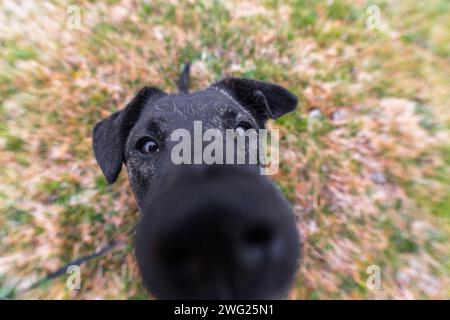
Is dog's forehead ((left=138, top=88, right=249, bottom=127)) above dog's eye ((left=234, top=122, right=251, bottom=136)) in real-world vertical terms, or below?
above

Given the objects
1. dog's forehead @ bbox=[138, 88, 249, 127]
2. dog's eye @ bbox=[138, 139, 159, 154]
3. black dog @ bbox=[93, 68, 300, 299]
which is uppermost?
dog's forehead @ bbox=[138, 88, 249, 127]

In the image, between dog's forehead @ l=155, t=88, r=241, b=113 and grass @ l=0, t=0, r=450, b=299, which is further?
grass @ l=0, t=0, r=450, b=299

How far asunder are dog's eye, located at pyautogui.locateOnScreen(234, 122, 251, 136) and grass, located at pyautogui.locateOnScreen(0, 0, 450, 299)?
1.77 m

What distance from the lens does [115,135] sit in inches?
119

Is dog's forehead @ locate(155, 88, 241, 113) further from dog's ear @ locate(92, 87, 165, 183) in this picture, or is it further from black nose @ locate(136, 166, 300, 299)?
black nose @ locate(136, 166, 300, 299)

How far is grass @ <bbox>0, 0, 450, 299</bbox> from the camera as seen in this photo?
4.11 metres

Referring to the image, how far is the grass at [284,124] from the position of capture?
4.11 meters

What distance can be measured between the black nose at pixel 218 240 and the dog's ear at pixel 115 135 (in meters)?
1.60

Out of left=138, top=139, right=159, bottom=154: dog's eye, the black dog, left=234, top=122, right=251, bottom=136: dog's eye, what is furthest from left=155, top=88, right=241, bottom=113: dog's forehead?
the black dog

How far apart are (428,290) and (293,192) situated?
6.86 feet

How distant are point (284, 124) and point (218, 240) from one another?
3660 millimetres

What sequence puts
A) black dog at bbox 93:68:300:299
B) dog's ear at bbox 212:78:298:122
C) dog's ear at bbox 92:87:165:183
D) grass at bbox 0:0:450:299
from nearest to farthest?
black dog at bbox 93:68:300:299, dog's ear at bbox 92:87:165:183, dog's ear at bbox 212:78:298:122, grass at bbox 0:0:450:299
